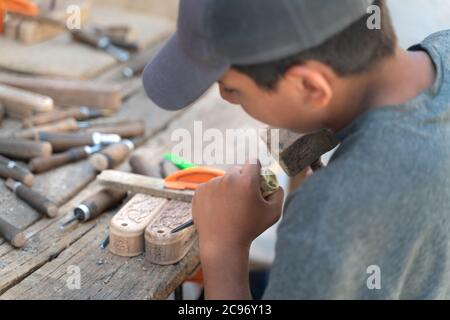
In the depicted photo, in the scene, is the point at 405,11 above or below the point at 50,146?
Answer: above

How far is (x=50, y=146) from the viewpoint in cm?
187

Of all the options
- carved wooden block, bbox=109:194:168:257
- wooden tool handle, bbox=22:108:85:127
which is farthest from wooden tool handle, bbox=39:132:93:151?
carved wooden block, bbox=109:194:168:257

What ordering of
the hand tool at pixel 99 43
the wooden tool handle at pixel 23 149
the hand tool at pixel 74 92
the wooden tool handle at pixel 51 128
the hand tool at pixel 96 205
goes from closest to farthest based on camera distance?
the hand tool at pixel 96 205 → the wooden tool handle at pixel 23 149 → the wooden tool handle at pixel 51 128 → the hand tool at pixel 74 92 → the hand tool at pixel 99 43

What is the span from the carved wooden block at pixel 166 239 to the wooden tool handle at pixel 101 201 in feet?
0.62

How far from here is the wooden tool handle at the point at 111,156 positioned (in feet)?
6.02

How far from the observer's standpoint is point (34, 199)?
1661mm

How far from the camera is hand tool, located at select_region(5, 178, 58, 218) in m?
1.64

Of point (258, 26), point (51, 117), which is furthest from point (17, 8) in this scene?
point (258, 26)

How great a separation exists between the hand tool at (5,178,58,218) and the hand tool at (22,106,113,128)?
0.35 meters

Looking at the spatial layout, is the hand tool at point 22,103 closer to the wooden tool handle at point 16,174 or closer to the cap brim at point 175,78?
the wooden tool handle at point 16,174

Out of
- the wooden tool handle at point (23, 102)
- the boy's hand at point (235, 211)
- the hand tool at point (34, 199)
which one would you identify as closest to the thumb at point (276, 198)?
the boy's hand at point (235, 211)
